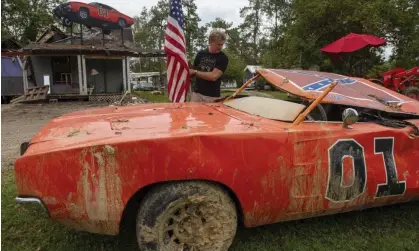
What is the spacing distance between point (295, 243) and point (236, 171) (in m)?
0.89

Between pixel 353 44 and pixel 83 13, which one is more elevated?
pixel 83 13

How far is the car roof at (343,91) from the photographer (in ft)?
9.64

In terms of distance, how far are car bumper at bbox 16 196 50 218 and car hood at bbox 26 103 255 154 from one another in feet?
0.94

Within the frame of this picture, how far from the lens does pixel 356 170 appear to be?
259 centimetres

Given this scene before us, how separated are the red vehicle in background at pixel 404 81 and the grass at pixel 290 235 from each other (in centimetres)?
912

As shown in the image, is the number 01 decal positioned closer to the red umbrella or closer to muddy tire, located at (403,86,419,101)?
muddy tire, located at (403,86,419,101)

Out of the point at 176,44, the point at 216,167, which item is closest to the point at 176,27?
the point at 176,44

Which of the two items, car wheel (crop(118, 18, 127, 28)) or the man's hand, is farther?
car wheel (crop(118, 18, 127, 28))

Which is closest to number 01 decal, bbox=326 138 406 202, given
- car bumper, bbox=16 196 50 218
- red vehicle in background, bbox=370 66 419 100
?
car bumper, bbox=16 196 50 218

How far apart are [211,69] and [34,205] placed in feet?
9.58

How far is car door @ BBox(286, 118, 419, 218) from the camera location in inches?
98.3

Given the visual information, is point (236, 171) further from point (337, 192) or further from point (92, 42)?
point (92, 42)

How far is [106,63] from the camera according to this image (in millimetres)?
20609

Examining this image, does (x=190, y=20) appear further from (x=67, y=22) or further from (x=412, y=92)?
(x=412, y=92)
